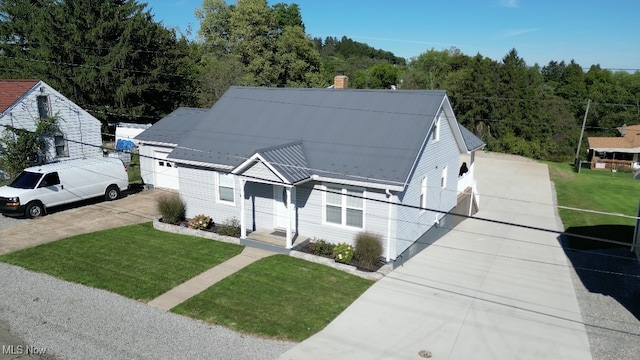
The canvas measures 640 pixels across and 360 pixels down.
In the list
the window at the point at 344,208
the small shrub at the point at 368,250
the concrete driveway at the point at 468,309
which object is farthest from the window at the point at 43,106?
the concrete driveway at the point at 468,309

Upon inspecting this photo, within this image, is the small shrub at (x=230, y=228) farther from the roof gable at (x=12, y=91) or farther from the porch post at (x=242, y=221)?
the roof gable at (x=12, y=91)

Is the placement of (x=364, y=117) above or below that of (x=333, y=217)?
above

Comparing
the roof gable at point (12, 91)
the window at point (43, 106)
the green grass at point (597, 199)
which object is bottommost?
the green grass at point (597, 199)

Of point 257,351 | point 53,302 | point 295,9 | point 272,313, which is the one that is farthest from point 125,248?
point 295,9

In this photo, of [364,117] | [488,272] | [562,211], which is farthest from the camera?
[562,211]

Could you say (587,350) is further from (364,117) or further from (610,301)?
(364,117)

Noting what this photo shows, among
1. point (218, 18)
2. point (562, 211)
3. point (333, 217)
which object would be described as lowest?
point (562, 211)

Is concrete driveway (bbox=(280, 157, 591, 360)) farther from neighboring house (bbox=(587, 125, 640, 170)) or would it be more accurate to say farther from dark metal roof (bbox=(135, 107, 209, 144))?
neighboring house (bbox=(587, 125, 640, 170))
